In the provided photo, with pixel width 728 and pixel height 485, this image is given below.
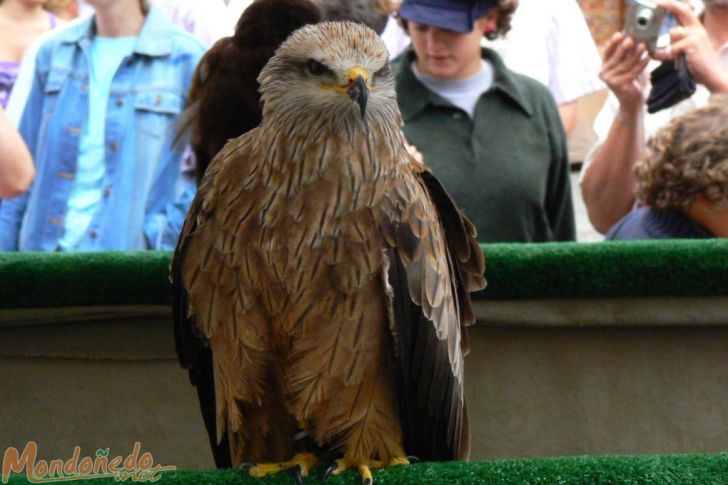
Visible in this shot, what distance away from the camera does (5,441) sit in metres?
3.28

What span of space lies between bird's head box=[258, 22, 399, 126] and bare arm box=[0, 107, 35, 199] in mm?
1581

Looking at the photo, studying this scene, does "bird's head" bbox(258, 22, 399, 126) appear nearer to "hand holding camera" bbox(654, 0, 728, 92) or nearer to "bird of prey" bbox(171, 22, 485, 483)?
"bird of prey" bbox(171, 22, 485, 483)

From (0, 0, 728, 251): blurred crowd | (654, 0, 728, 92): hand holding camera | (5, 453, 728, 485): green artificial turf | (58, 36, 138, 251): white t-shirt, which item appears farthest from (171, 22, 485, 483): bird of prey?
(654, 0, 728, 92): hand holding camera

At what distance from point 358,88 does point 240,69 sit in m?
1.10

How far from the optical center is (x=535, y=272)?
323cm

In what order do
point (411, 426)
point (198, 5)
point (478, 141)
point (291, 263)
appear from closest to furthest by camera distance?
1. point (291, 263)
2. point (411, 426)
3. point (478, 141)
4. point (198, 5)

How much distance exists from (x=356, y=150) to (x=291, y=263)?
316 millimetres

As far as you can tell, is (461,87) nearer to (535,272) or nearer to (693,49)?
(693,49)

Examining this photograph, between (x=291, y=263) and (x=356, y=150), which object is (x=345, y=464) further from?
(x=356, y=150)

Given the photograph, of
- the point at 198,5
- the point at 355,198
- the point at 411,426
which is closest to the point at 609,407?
the point at 411,426

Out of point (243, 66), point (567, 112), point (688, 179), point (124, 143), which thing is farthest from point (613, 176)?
point (124, 143)

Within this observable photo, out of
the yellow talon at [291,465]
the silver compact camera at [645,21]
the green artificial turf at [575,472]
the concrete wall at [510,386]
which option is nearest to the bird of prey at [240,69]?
the concrete wall at [510,386]

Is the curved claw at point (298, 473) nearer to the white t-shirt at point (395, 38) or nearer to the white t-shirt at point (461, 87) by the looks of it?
the white t-shirt at point (461, 87)

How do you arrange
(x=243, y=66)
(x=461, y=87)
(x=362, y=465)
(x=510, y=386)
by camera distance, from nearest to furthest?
1. (x=362, y=465)
2. (x=510, y=386)
3. (x=243, y=66)
4. (x=461, y=87)
